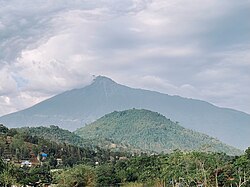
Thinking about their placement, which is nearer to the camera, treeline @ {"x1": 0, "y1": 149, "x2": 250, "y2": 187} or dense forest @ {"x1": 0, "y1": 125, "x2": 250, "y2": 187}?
treeline @ {"x1": 0, "y1": 149, "x2": 250, "y2": 187}

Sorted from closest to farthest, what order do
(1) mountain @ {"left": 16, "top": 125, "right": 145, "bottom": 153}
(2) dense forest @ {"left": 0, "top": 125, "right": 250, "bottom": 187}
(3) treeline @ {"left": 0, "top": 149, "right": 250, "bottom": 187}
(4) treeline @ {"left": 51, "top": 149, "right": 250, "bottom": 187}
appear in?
(4) treeline @ {"left": 51, "top": 149, "right": 250, "bottom": 187} → (3) treeline @ {"left": 0, "top": 149, "right": 250, "bottom": 187} → (2) dense forest @ {"left": 0, "top": 125, "right": 250, "bottom": 187} → (1) mountain @ {"left": 16, "top": 125, "right": 145, "bottom": 153}

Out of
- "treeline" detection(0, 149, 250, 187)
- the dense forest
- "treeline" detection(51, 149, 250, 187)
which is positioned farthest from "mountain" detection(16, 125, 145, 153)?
"treeline" detection(51, 149, 250, 187)

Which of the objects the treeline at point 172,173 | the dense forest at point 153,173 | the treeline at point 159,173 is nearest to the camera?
the treeline at point 172,173

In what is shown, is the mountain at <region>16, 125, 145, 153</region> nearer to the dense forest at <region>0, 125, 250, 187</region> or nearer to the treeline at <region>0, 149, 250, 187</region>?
the dense forest at <region>0, 125, 250, 187</region>

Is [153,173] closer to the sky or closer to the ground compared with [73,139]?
closer to the ground

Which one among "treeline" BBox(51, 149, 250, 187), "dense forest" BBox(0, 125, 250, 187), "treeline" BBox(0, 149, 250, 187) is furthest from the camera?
"dense forest" BBox(0, 125, 250, 187)

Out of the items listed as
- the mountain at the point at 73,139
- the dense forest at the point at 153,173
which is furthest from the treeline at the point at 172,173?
the mountain at the point at 73,139

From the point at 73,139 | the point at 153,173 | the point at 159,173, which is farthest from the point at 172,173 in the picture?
the point at 73,139

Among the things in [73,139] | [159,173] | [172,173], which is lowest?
[172,173]

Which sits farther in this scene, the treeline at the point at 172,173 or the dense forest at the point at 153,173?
the dense forest at the point at 153,173

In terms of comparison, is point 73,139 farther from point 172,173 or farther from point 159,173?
point 172,173

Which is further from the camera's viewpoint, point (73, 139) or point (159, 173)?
point (73, 139)

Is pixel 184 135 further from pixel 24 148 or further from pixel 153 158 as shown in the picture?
pixel 153 158

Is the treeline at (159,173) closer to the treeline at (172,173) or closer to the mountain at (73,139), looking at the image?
the treeline at (172,173)
